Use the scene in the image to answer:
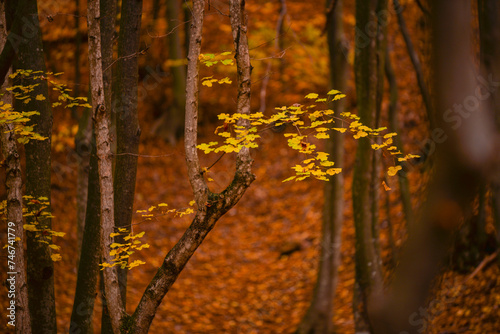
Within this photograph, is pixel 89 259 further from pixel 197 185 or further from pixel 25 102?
pixel 197 185

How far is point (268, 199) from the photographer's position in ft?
33.4

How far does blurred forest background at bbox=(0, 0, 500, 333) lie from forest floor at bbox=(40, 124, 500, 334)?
26 millimetres

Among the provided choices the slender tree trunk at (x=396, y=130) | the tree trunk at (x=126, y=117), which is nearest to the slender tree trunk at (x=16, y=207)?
the tree trunk at (x=126, y=117)

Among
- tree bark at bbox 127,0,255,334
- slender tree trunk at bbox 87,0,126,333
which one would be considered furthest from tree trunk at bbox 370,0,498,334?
slender tree trunk at bbox 87,0,126,333

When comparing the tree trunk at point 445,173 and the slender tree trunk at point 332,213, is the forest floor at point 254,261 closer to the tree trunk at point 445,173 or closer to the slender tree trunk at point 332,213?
the slender tree trunk at point 332,213

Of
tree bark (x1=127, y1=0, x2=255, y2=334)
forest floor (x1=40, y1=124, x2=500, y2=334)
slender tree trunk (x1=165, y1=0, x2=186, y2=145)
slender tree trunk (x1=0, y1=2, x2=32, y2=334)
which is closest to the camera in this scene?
tree bark (x1=127, y1=0, x2=255, y2=334)

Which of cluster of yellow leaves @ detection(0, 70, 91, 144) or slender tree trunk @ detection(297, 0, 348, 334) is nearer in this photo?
cluster of yellow leaves @ detection(0, 70, 91, 144)

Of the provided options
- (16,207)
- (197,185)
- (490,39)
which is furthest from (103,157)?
(490,39)

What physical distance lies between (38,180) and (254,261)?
16.3 ft

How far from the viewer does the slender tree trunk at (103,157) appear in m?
3.55

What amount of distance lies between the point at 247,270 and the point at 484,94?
687 centimetres

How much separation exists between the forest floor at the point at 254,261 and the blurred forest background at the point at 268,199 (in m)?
0.03

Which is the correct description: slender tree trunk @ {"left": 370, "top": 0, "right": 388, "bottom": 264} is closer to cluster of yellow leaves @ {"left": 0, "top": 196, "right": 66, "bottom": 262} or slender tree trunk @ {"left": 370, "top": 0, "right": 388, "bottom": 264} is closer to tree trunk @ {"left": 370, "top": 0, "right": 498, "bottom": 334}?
tree trunk @ {"left": 370, "top": 0, "right": 498, "bottom": 334}

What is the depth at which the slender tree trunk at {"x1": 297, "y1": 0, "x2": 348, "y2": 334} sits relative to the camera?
566 centimetres
